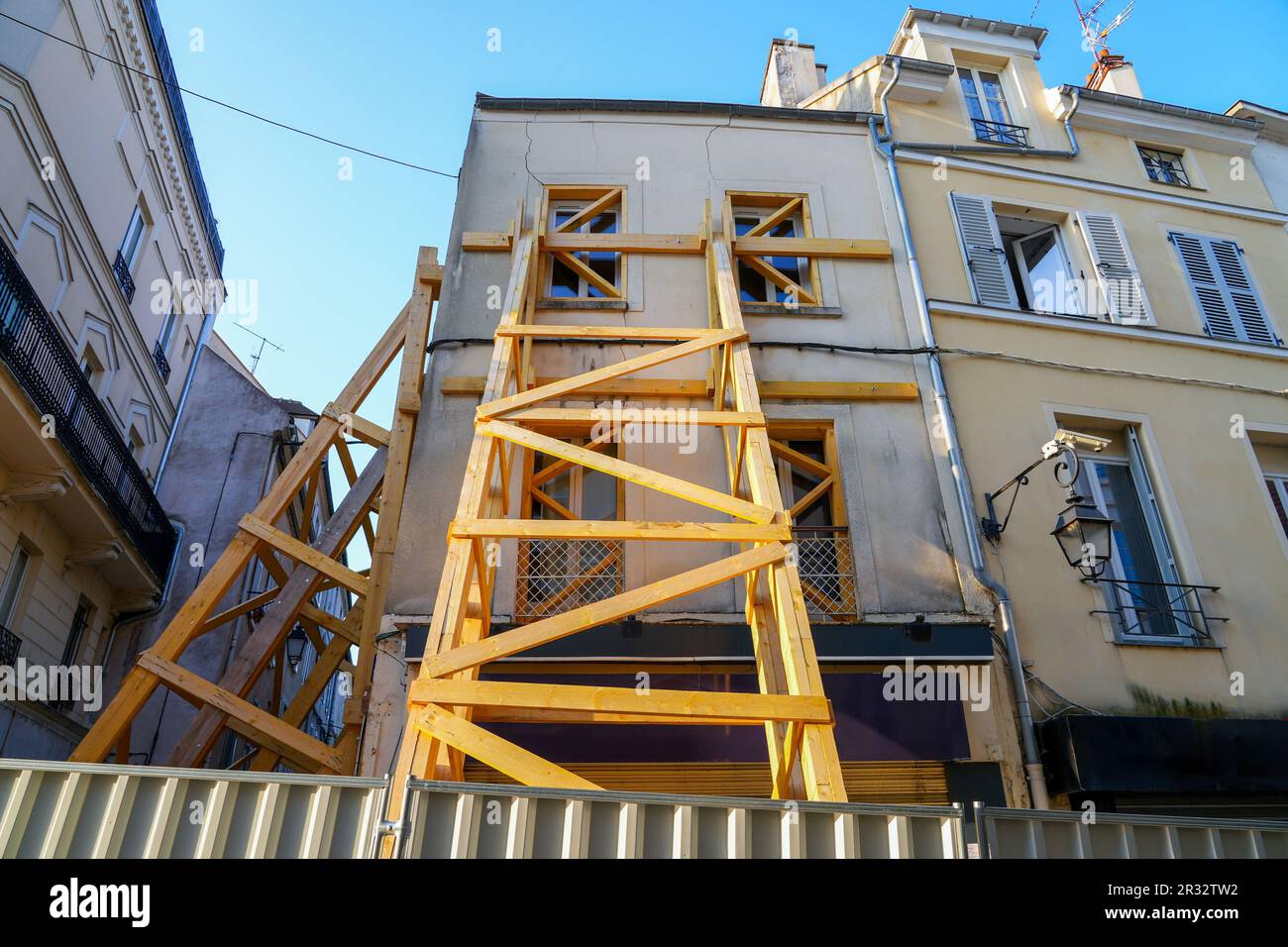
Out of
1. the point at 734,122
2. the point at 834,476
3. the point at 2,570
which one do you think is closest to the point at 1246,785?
the point at 834,476

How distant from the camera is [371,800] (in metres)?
3.41

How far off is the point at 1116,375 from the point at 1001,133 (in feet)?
12.3

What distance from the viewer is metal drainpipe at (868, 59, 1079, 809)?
21.4ft

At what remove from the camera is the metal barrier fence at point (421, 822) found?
10.7 ft

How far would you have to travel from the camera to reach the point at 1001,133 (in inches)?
422

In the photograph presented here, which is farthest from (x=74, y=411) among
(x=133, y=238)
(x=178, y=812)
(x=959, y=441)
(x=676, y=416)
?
(x=959, y=441)

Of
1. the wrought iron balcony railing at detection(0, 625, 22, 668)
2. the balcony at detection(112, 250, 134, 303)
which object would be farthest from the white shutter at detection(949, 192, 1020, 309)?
the balcony at detection(112, 250, 134, 303)

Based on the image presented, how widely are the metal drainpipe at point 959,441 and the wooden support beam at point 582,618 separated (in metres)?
3.10

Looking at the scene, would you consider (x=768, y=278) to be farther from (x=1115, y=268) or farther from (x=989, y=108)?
(x=989, y=108)

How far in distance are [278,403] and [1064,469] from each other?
12995 mm

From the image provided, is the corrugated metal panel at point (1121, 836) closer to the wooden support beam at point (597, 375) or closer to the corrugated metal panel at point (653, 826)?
the corrugated metal panel at point (653, 826)

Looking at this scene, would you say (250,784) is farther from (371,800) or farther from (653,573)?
(653,573)

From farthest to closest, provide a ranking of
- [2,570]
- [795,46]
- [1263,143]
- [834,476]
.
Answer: [795,46] → [1263,143] → [2,570] → [834,476]

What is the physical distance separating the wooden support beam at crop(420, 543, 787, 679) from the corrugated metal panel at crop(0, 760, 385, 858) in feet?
2.53
